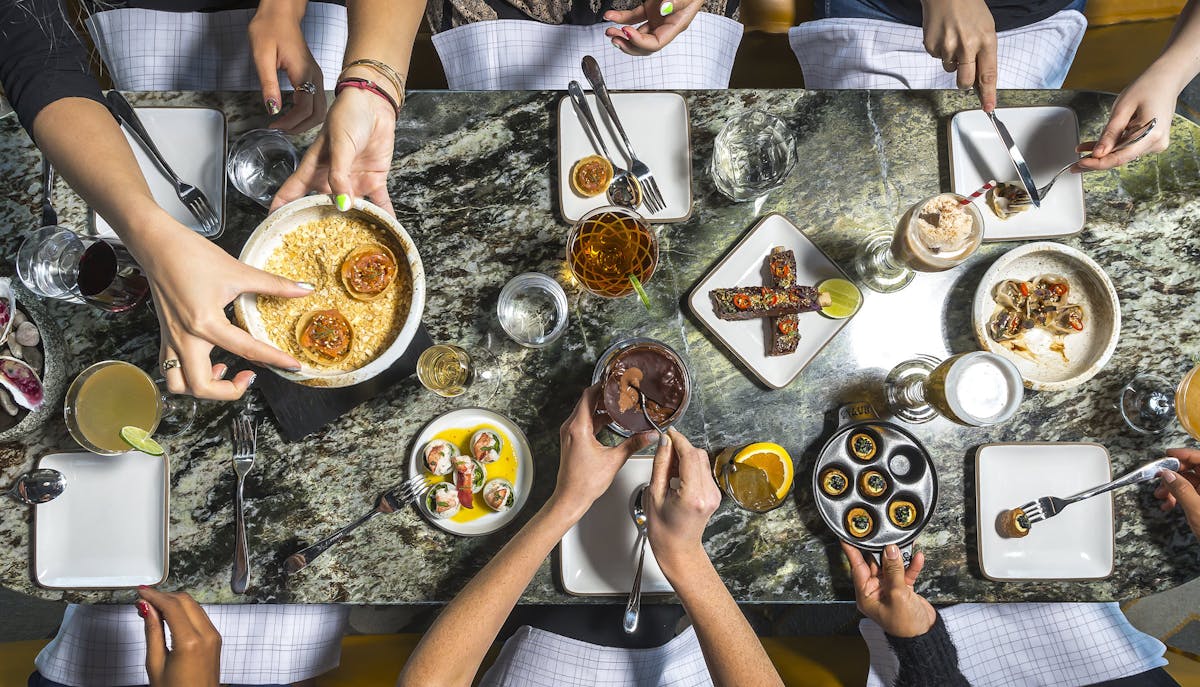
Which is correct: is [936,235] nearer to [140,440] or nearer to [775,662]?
[775,662]

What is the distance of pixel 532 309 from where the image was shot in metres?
1.62

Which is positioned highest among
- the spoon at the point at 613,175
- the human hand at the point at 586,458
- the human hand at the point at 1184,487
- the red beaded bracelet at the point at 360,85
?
the red beaded bracelet at the point at 360,85

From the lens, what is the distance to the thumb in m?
1.60

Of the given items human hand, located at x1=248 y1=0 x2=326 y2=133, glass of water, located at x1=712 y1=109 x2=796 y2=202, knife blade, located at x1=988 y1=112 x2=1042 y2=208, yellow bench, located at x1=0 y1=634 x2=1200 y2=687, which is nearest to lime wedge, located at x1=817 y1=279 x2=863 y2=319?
glass of water, located at x1=712 y1=109 x2=796 y2=202

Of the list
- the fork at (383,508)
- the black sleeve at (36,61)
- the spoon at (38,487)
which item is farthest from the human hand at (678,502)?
the black sleeve at (36,61)

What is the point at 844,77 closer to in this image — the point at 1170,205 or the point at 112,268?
the point at 1170,205

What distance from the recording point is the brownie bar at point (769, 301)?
1524mm

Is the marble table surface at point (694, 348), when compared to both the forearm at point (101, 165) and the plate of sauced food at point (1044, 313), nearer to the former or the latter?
the plate of sauced food at point (1044, 313)

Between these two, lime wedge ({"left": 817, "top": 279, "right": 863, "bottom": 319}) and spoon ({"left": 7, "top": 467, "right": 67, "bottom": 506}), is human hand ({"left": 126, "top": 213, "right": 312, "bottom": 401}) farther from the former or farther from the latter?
lime wedge ({"left": 817, "top": 279, "right": 863, "bottom": 319})

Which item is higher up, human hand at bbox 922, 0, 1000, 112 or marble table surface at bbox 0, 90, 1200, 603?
human hand at bbox 922, 0, 1000, 112

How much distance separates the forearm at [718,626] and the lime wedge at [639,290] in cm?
60

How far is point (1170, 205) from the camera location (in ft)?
5.37

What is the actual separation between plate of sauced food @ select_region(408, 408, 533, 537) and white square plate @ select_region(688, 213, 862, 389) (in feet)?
1.82

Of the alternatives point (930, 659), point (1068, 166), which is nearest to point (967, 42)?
point (1068, 166)
